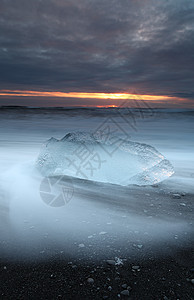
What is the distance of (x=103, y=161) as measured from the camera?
10.3 ft

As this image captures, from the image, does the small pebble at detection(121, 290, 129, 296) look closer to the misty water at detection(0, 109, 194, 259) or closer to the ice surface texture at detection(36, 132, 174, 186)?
the misty water at detection(0, 109, 194, 259)

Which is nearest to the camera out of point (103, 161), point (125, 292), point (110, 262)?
point (125, 292)

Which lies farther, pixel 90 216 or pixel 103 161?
pixel 103 161

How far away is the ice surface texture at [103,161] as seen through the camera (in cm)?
297

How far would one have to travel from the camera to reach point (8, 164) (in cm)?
412

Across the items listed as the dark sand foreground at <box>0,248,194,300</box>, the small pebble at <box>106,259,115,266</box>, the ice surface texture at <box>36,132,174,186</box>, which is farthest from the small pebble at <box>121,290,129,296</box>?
the ice surface texture at <box>36,132,174,186</box>

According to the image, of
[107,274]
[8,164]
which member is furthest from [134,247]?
[8,164]

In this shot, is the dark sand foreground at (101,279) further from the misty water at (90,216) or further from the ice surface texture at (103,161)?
the ice surface texture at (103,161)

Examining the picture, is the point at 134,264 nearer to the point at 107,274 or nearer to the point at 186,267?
the point at 107,274

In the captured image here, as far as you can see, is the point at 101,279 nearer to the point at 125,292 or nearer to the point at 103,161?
the point at 125,292

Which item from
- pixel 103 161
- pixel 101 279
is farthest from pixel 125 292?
pixel 103 161

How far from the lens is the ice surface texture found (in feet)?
9.74

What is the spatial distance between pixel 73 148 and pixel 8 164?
1.50 metres

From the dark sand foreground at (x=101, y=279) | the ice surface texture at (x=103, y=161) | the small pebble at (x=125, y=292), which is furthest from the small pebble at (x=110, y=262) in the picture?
the ice surface texture at (x=103, y=161)
